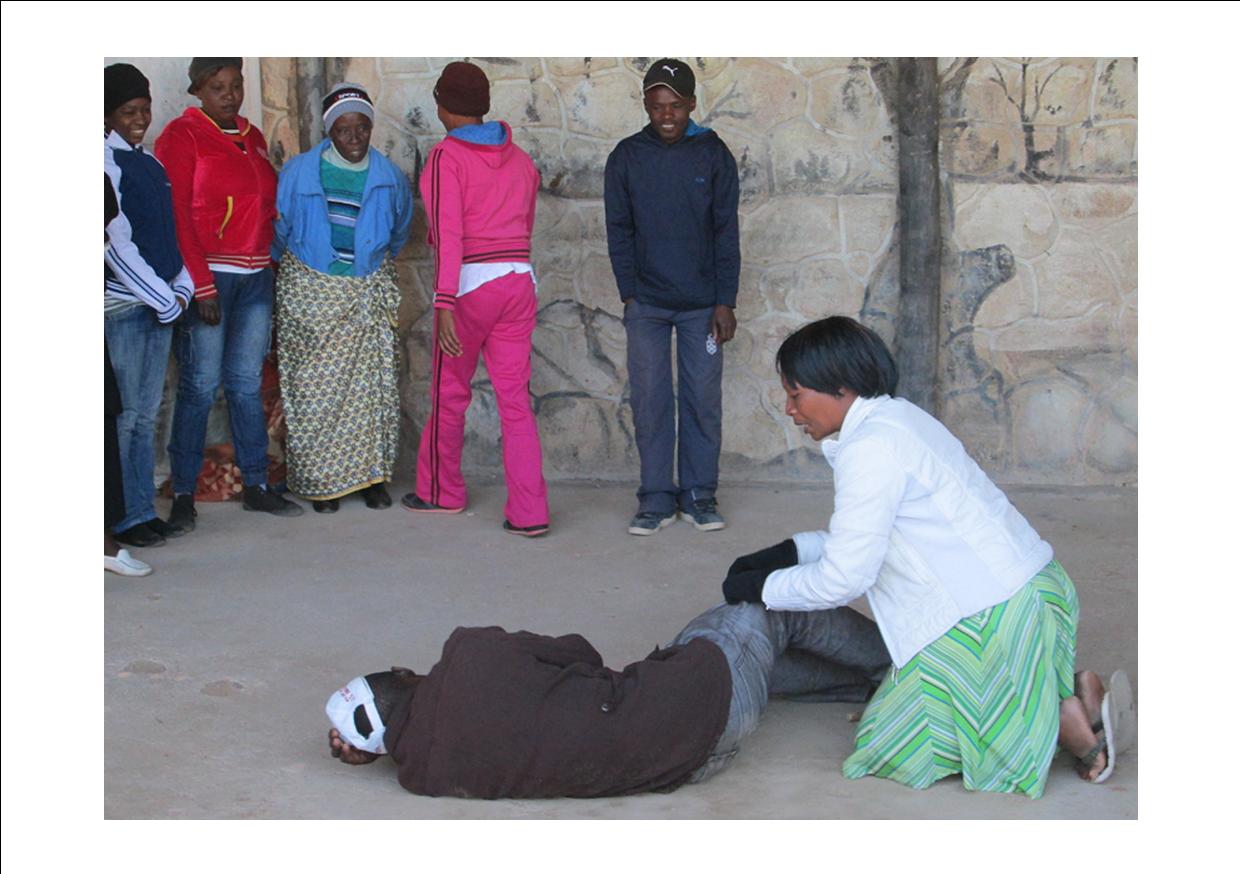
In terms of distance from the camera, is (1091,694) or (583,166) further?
(583,166)

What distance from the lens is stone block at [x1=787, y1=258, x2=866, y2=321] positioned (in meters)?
5.99

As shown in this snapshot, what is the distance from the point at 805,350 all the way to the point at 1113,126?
3067 mm

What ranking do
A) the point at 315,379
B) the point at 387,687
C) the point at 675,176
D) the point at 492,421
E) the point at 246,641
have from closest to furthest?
the point at 387,687
the point at 246,641
the point at 675,176
the point at 315,379
the point at 492,421

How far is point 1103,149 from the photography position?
578 centimetres

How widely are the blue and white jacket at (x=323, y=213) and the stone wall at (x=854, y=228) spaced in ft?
1.52

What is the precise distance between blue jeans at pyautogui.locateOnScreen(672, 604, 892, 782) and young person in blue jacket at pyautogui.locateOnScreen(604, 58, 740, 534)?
1.80 metres

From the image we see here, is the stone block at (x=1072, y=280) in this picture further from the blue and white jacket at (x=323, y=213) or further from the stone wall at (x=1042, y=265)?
the blue and white jacket at (x=323, y=213)

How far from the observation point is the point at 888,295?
19.7ft

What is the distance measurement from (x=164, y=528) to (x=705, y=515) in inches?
78.0

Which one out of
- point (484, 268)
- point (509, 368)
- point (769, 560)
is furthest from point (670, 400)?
point (769, 560)

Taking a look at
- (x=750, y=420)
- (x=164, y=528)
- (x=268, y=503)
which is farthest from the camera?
(x=750, y=420)

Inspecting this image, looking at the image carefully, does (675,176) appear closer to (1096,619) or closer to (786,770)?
(1096,619)

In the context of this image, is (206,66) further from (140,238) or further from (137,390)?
(137,390)

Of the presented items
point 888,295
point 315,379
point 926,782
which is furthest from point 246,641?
point 888,295
